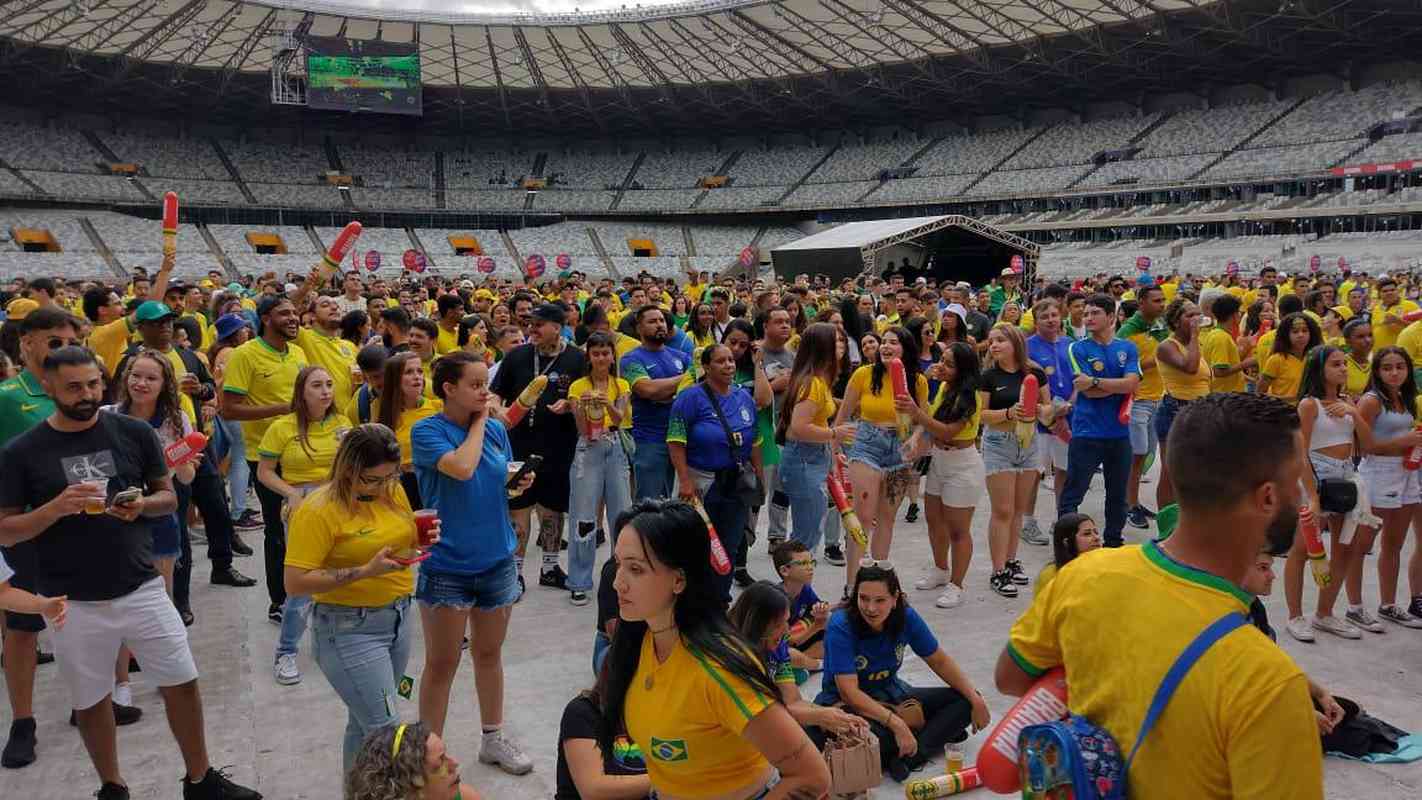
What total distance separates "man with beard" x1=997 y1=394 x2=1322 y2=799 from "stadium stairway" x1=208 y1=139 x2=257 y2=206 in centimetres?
5306

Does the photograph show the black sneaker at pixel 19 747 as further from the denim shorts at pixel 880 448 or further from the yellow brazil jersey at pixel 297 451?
the denim shorts at pixel 880 448

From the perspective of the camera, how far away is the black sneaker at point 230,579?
6.63 m

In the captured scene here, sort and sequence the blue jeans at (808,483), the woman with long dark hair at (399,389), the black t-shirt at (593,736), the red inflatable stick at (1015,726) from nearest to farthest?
the red inflatable stick at (1015,726)
the black t-shirt at (593,736)
the woman with long dark hair at (399,389)
the blue jeans at (808,483)

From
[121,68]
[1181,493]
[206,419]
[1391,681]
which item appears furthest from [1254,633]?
[121,68]

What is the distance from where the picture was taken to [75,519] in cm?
353

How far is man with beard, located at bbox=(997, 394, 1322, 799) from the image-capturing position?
1.46 meters

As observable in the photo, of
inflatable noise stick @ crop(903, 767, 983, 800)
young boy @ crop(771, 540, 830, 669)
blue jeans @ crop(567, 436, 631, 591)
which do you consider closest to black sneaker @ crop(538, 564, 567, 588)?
blue jeans @ crop(567, 436, 631, 591)

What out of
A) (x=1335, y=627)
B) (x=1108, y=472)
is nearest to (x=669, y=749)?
(x=1335, y=627)

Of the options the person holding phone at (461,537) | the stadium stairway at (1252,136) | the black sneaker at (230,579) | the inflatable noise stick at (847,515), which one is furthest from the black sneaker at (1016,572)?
the stadium stairway at (1252,136)

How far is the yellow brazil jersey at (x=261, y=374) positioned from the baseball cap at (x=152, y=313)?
72 cm

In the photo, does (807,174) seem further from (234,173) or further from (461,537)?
(461,537)

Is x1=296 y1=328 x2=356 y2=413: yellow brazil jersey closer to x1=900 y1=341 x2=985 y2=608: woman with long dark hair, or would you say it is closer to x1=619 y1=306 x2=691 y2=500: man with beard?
x1=619 y1=306 x2=691 y2=500: man with beard

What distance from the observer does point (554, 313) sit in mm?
6316

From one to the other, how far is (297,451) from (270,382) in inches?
39.7
